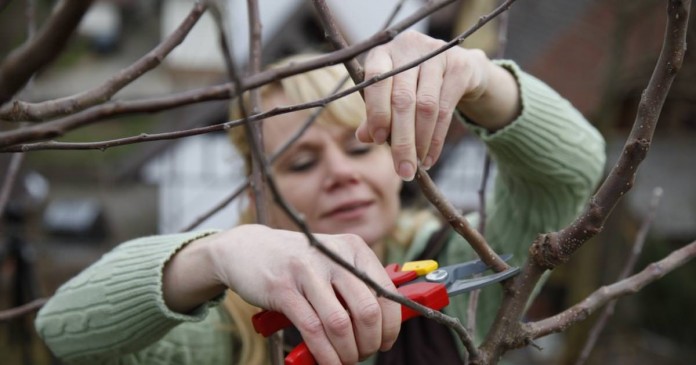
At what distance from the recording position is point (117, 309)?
3.21ft

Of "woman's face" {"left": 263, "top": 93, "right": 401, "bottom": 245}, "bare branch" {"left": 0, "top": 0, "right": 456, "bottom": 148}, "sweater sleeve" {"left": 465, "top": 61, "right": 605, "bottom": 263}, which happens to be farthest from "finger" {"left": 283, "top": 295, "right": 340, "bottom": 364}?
"woman's face" {"left": 263, "top": 93, "right": 401, "bottom": 245}

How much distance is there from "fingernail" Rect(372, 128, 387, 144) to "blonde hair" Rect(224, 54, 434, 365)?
0.49 meters

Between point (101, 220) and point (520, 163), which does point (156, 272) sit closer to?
point (520, 163)

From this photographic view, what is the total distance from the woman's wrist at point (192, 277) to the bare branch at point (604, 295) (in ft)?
1.05

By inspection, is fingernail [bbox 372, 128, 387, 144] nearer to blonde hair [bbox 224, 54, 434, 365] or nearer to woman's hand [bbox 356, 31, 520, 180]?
woman's hand [bbox 356, 31, 520, 180]

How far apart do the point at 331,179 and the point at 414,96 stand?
652mm

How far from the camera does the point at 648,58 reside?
3.55m

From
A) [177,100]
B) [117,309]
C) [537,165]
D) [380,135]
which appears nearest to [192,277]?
[117,309]

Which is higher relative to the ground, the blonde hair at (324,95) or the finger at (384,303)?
the blonde hair at (324,95)

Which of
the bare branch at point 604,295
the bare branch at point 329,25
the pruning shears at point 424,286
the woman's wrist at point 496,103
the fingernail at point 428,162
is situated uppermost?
the bare branch at point 329,25

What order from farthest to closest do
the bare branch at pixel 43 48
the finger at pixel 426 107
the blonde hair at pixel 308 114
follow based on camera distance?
the blonde hair at pixel 308 114 → the finger at pixel 426 107 → the bare branch at pixel 43 48

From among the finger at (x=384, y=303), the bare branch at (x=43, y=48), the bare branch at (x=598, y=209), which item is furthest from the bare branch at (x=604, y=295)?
the bare branch at (x=43, y=48)

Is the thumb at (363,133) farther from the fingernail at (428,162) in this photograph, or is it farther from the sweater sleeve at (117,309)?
the sweater sleeve at (117,309)

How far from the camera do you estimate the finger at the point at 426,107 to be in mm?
759
